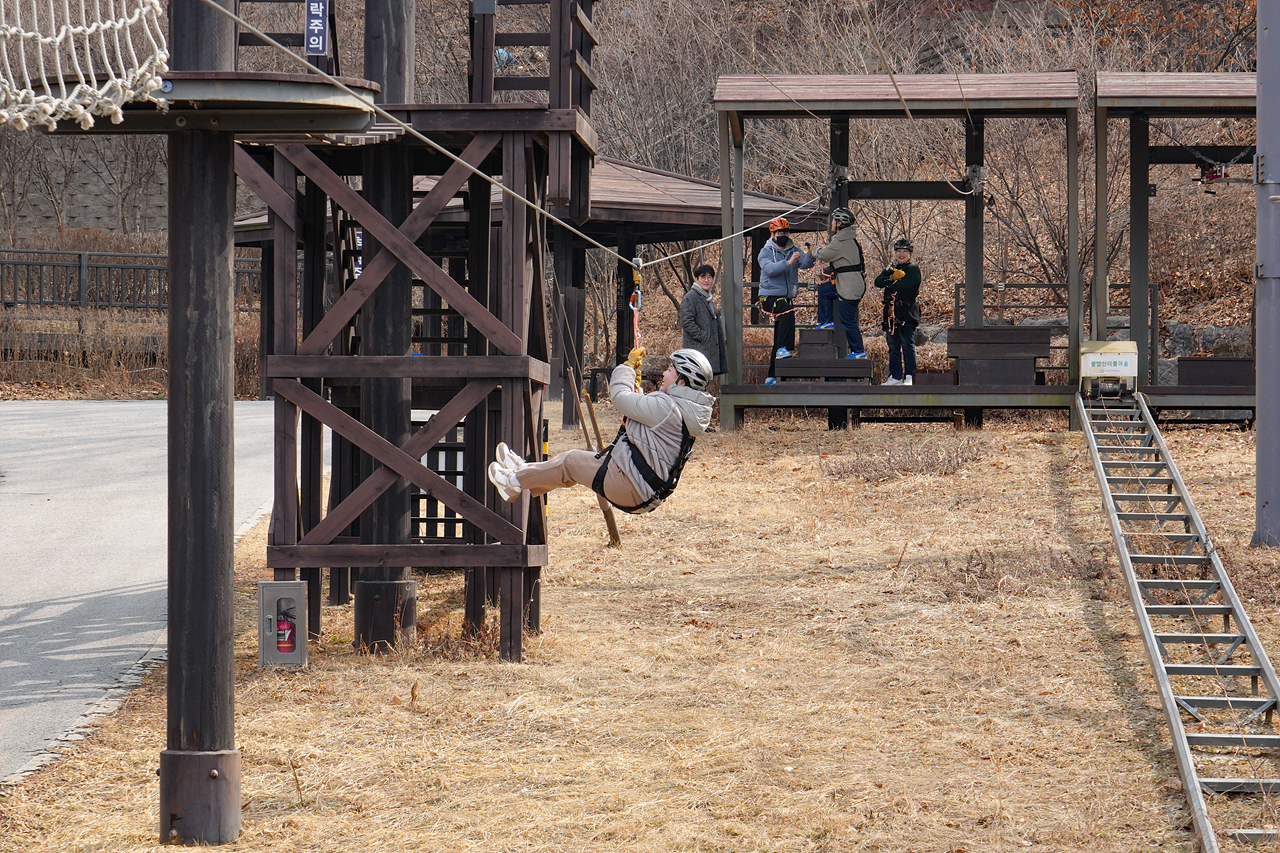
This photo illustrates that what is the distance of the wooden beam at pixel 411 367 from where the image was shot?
845 centimetres

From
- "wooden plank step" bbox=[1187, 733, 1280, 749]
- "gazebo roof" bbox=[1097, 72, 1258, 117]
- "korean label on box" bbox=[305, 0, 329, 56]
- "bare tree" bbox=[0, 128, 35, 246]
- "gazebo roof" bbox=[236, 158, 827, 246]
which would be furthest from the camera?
"bare tree" bbox=[0, 128, 35, 246]

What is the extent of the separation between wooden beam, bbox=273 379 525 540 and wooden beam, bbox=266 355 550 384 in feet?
0.58

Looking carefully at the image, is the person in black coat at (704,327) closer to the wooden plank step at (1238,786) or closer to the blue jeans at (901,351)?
the blue jeans at (901,351)

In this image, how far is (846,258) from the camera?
1778 cm

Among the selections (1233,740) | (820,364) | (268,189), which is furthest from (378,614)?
(820,364)

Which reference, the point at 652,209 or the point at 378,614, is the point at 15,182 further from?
the point at 378,614

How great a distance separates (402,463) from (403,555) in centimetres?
59

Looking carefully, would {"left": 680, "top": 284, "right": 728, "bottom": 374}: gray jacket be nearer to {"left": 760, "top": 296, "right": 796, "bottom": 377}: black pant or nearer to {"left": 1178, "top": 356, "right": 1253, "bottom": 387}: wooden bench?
{"left": 760, "top": 296, "right": 796, "bottom": 377}: black pant

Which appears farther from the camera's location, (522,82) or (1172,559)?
(1172,559)

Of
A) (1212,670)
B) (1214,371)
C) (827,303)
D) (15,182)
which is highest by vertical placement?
(15,182)

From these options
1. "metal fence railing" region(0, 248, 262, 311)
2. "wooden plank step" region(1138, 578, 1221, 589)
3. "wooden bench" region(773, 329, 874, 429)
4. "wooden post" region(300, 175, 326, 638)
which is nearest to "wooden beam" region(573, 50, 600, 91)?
"wooden post" region(300, 175, 326, 638)

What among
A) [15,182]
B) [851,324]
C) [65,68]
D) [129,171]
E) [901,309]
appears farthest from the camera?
[129,171]

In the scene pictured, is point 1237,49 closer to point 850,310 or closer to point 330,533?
point 850,310

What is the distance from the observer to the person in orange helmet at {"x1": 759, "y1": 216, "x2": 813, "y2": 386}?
17938 millimetres
